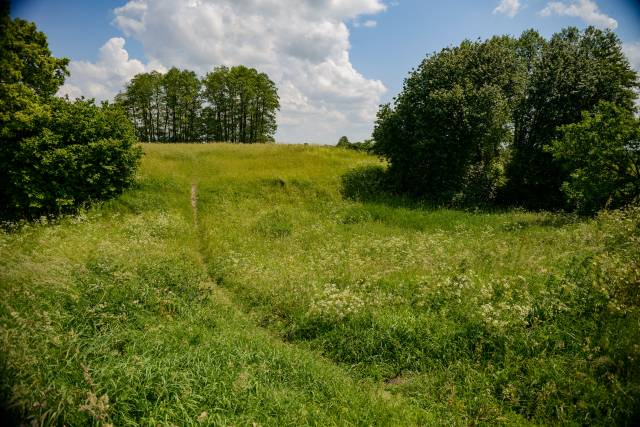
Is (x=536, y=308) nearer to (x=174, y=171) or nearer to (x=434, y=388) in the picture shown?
(x=434, y=388)

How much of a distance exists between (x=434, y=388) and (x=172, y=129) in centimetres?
6708

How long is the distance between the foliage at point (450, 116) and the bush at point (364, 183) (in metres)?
1.29

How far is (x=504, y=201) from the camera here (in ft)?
88.6

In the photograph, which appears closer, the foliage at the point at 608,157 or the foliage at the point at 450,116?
the foliage at the point at 608,157

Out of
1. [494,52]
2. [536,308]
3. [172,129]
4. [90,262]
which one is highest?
[494,52]

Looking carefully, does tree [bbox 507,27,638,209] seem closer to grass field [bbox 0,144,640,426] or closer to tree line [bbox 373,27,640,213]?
tree line [bbox 373,27,640,213]

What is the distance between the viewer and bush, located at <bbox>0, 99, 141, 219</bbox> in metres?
16.9

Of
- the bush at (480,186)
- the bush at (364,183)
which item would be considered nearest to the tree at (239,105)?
the bush at (364,183)

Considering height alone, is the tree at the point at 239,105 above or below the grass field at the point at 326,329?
above

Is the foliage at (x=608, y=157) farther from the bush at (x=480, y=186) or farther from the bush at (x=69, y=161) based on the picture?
the bush at (x=69, y=161)

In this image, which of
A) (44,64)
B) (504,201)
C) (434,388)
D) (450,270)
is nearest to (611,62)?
(504,201)

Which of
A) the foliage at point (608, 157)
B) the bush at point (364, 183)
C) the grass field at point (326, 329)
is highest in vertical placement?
the foliage at point (608, 157)

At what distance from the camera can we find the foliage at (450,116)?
2277 cm

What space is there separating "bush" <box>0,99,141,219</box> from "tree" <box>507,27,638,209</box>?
27893 mm
